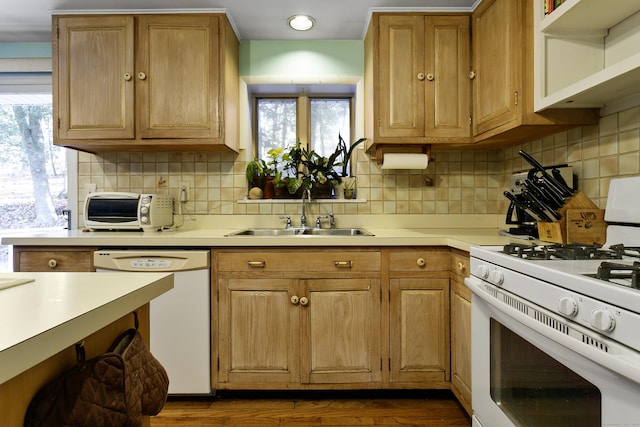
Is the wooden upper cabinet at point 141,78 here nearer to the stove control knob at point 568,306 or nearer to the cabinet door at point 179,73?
the cabinet door at point 179,73

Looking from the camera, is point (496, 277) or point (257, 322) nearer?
point (496, 277)

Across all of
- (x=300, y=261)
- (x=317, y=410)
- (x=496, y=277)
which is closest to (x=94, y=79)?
(x=300, y=261)

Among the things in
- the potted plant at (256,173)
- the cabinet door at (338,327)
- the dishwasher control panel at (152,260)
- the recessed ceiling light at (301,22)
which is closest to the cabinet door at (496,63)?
the recessed ceiling light at (301,22)

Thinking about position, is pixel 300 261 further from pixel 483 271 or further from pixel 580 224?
pixel 580 224

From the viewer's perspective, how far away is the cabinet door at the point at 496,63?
5.70 feet

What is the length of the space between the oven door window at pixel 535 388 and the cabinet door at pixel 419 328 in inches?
24.4

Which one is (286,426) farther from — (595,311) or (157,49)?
(157,49)

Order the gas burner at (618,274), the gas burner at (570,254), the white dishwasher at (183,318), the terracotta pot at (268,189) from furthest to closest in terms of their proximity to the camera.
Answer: the terracotta pot at (268,189) < the white dishwasher at (183,318) < the gas burner at (570,254) < the gas burner at (618,274)

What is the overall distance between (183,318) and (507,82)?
1978mm

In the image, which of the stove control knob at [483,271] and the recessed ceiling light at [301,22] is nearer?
the stove control knob at [483,271]

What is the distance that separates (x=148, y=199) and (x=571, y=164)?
2.26 metres

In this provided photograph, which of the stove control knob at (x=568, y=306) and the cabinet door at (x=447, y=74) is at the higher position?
the cabinet door at (x=447, y=74)

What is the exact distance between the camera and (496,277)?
1.17 meters

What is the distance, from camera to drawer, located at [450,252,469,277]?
5.54 ft
